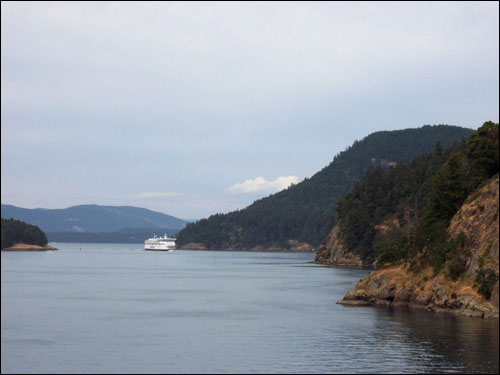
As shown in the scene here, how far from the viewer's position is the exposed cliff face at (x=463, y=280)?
80562 mm

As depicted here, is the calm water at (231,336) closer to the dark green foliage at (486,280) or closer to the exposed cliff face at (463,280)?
the exposed cliff face at (463,280)

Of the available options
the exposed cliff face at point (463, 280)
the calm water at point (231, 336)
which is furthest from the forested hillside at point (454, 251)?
the calm water at point (231, 336)

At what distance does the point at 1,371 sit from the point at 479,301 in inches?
2218

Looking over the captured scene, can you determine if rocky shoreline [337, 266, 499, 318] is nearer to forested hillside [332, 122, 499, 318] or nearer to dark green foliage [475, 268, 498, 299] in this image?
forested hillside [332, 122, 499, 318]

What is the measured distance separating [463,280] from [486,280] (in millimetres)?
5423

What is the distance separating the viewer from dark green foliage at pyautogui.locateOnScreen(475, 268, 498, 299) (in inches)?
3127

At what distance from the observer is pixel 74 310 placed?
92.6 m

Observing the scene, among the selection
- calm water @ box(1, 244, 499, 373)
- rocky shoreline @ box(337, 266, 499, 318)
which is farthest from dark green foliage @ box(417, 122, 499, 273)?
calm water @ box(1, 244, 499, 373)

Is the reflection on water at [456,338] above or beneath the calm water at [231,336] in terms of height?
above

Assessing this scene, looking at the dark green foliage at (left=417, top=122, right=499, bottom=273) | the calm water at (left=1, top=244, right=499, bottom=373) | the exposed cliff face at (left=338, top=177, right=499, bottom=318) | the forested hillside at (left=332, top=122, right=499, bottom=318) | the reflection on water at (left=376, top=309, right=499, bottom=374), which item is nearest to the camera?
the reflection on water at (left=376, top=309, right=499, bottom=374)

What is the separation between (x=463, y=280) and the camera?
85.2 metres

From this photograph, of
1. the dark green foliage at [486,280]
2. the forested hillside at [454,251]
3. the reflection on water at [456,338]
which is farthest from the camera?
the forested hillside at [454,251]

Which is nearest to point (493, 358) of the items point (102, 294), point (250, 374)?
point (250, 374)

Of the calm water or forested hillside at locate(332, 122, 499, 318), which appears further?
forested hillside at locate(332, 122, 499, 318)
